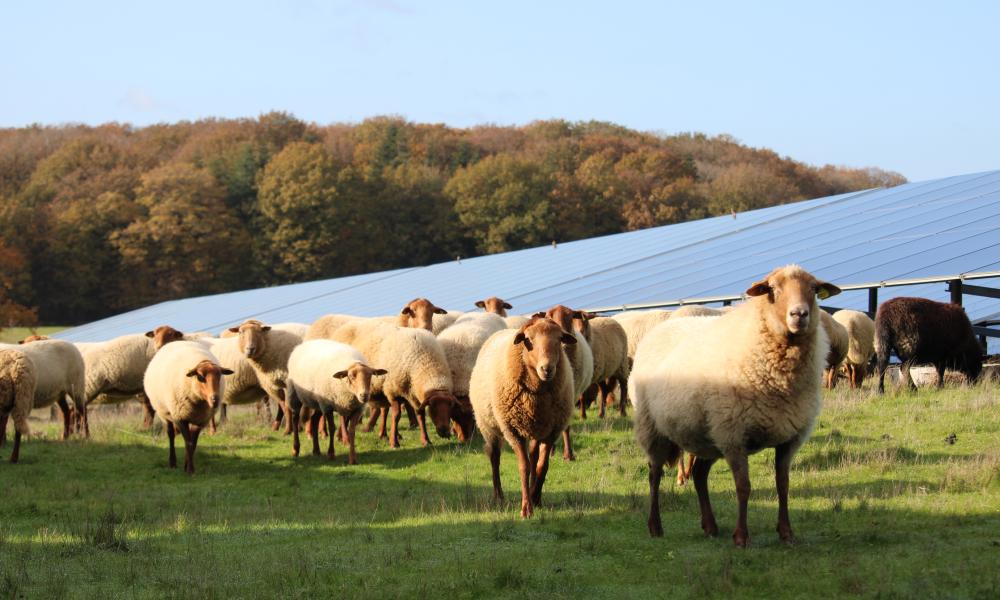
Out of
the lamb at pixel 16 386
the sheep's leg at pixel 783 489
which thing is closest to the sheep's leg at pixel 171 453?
the lamb at pixel 16 386

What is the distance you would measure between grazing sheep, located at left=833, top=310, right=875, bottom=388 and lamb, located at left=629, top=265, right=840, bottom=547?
11.5m

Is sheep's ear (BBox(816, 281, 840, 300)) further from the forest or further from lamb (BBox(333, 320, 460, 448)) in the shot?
the forest

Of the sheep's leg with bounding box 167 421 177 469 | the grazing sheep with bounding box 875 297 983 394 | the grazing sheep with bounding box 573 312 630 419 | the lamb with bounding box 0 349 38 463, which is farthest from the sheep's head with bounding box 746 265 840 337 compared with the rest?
the lamb with bounding box 0 349 38 463

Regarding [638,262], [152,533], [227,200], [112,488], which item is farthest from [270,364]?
[227,200]

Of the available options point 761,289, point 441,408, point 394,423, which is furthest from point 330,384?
point 761,289

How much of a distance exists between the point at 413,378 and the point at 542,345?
6610mm

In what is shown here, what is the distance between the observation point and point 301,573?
26.8 ft

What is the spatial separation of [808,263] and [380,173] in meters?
57.7

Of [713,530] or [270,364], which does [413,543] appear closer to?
[713,530]

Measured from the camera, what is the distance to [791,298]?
8469 mm

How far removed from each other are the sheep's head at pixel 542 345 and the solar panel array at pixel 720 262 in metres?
12.6

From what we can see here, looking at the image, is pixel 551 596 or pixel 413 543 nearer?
pixel 551 596

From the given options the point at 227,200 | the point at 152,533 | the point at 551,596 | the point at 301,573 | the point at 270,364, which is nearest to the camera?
the point at 551,596

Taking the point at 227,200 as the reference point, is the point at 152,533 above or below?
below
